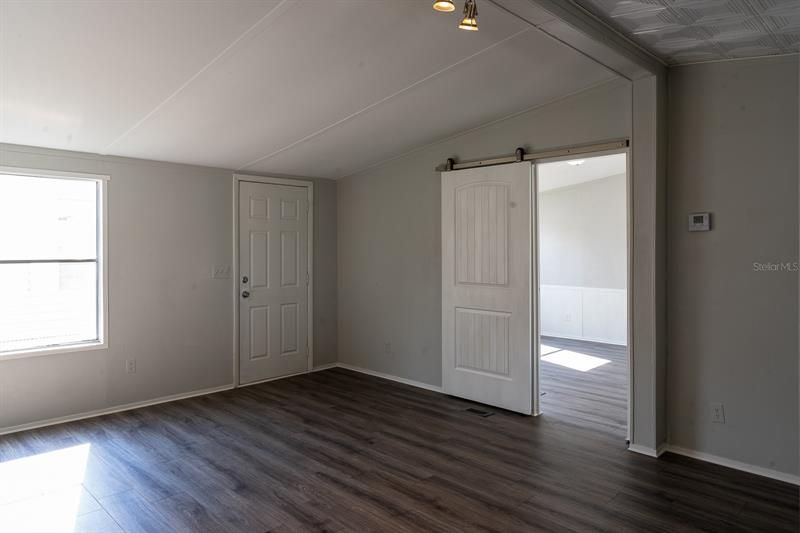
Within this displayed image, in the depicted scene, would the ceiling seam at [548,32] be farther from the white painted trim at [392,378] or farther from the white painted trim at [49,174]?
the white painted trim at [49,174]

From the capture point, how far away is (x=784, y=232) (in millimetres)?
3191

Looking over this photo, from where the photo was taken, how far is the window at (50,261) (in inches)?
163

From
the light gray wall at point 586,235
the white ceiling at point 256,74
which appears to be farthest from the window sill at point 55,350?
the light gray wall at point 586,235

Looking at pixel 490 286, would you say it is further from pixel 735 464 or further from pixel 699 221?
pixel 735 464

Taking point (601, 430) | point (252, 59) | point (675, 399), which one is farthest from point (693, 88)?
point (252, 59)

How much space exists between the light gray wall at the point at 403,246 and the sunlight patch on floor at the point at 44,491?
289 cm

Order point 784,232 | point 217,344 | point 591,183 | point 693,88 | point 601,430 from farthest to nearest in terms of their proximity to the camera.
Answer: point 591,183 < point 217,344 < point 601,430 < point 693,88 < point 784,232

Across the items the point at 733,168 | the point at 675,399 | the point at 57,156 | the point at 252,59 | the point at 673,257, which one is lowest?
the point at 675,399

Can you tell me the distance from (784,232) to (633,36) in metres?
1.49

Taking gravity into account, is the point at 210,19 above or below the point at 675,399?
above

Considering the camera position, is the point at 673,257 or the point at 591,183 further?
the point at 591,183

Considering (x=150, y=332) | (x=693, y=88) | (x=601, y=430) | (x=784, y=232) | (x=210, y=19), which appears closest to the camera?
(x=210, y=19)

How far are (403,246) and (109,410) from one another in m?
3.06

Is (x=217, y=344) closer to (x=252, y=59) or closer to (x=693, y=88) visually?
(x=252, y=59)
